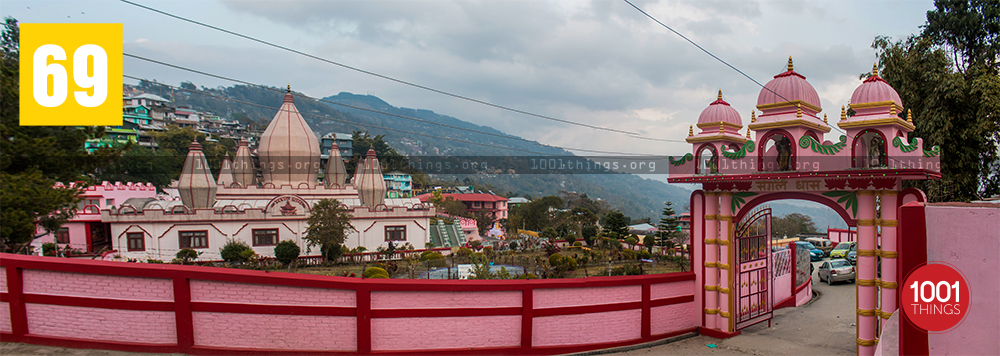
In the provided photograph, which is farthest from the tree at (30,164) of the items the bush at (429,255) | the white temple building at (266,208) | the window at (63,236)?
the bush at (429,255)

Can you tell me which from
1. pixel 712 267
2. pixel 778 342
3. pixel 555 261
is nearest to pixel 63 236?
pixel 555 261

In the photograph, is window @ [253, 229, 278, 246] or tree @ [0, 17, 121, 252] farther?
window @ [253, 229, 278, 246]

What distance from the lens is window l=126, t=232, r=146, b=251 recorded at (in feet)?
74.0

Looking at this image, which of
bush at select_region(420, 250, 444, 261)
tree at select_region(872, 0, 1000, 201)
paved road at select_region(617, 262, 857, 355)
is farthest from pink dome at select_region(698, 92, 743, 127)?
bush at select_region(420, 250, 444, 261)

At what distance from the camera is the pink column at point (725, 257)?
9.18 m

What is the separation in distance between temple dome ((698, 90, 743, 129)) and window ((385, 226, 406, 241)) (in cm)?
1990

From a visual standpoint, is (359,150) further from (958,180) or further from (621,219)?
(958,180)

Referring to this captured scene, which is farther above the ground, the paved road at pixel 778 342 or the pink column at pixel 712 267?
the pink column at pixel 712 267

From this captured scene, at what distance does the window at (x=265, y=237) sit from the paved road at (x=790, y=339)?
21.5m

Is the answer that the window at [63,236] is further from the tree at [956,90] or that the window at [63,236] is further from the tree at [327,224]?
the tree at [956,90]

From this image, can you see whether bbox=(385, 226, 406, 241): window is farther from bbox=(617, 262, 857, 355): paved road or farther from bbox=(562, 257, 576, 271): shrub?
bbox=(617, 262, 857, 355): paved road

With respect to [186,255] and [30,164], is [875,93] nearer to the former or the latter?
[30,164]

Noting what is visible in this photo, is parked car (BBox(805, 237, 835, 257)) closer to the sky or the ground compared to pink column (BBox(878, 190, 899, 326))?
closer to the ground

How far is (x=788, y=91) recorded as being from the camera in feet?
28.3
